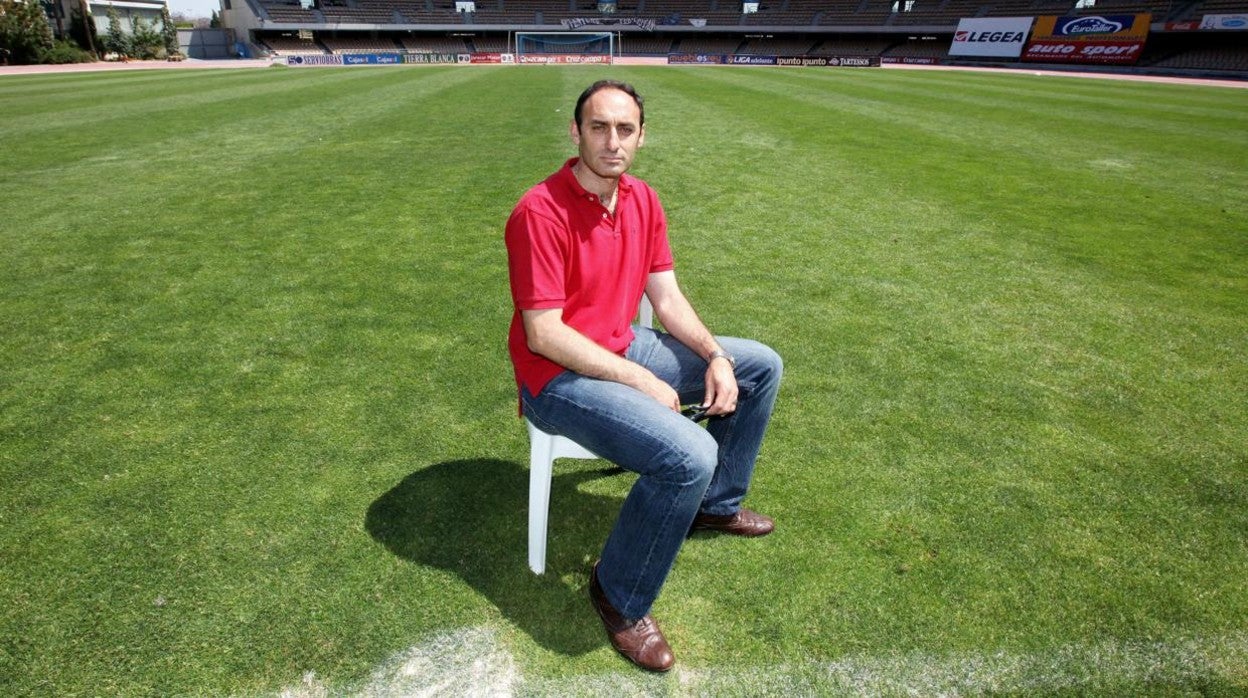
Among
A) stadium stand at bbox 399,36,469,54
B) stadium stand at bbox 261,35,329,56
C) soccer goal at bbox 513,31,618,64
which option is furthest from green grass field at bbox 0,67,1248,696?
stadium stand at bbox 399,36,469,54

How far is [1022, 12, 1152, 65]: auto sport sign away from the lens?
35.5 meters

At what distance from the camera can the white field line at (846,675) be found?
212 cm

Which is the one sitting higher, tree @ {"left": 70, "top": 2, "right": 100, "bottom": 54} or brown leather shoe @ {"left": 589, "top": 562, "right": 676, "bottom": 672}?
tree @ {"left": 70, "top": 2, "right": 100, "bottom": 54}

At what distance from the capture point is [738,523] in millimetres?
2756

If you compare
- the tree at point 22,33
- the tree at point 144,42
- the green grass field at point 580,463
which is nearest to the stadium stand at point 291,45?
the tree at point 144,42

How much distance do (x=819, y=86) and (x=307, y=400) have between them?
2249 cm

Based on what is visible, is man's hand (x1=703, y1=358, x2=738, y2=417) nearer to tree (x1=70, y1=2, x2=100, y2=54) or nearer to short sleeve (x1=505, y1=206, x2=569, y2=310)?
→ short sleeve (x1=505, y1=206, x2=569, y2=310)

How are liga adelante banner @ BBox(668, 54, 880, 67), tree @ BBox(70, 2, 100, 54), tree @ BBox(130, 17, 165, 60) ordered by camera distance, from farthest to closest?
1. tree @ BBox(130, 17, 165, 60)
2. liga adelante banner @ BBox(668, 54, 880, 67)
3. tree @ BBox(70, 2, 100, 54)

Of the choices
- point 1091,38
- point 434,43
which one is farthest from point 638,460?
point 434,43

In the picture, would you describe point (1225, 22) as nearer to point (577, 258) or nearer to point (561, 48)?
point (561, 48)

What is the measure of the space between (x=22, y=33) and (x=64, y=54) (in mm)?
2832

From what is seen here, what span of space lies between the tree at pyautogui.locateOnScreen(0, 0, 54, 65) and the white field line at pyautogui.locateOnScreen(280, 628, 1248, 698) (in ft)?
155

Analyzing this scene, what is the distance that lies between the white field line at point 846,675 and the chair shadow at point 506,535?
187 mm

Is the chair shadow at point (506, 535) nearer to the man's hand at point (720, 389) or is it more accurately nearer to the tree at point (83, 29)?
the man's hand at point (720, 389)
